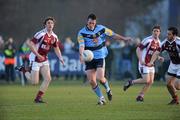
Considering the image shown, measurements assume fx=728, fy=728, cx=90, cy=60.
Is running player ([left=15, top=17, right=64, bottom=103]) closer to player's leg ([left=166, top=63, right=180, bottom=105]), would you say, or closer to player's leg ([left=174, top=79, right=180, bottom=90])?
player's leg ([left=166, top=63, right=180, bottom=105])

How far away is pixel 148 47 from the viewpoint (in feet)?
74.3

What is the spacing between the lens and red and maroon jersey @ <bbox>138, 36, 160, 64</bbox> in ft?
73.0

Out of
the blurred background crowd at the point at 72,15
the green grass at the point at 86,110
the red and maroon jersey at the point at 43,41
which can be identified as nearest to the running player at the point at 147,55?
the green grass at the point at 86,110

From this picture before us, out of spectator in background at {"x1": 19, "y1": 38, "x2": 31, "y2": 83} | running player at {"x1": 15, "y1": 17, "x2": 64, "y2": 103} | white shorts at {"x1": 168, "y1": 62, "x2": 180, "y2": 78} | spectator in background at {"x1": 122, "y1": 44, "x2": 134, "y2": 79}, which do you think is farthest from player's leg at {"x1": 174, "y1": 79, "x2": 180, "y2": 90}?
spectator in background at {"x1": 122, "y1": 44, "x2": 134, "y2": 79}

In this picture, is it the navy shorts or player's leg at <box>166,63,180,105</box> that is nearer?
the navy shorts

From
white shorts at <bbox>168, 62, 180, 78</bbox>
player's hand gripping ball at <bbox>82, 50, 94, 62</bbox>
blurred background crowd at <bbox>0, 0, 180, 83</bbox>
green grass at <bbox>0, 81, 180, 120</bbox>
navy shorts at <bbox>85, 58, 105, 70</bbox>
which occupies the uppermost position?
blurred background crowd at <bbox>0, 0, 180, 83</bbox>

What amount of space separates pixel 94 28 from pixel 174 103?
10.3ft

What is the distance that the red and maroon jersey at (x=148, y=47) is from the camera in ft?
73.0

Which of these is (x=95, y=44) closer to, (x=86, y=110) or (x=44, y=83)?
(x=44, y=83)

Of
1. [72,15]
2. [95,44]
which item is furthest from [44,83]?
[72,15]

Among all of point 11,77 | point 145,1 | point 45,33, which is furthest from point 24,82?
point 145,1

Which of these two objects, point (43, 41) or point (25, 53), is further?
point (25, 53)

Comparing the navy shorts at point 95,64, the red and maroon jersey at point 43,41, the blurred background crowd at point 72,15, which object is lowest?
the navy shorts at point 95,64

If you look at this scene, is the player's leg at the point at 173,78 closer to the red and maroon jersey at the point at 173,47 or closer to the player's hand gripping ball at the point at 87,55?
the red and maroon jersey at the point at 173,47
